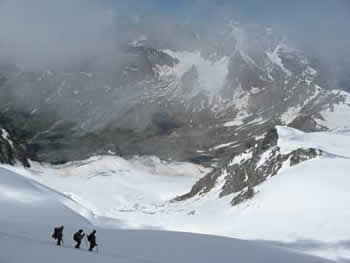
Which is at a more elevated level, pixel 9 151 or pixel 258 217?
pixel 9 151

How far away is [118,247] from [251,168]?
222ft


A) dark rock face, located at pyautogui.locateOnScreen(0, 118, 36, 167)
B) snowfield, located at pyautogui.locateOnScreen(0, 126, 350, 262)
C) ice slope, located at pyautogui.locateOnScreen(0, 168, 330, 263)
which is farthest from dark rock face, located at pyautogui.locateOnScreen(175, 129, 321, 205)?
dark rock face, located at pyautogui.locateOnScreen(0, 118, 36, 167)

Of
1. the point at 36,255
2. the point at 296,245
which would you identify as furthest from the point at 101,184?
the point at 36,255

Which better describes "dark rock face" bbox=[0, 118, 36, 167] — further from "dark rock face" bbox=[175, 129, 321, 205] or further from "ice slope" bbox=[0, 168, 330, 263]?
"ice slope" bbox=[0, 168, 330, 263]

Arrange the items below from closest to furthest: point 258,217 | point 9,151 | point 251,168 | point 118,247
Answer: point 118,247, point 258,217, point 251,168, point 9,151

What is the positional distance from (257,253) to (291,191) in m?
34.2

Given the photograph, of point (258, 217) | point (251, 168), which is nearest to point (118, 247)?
point (258, 217)

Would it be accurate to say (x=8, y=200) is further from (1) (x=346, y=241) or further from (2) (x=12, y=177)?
(1) (x=346, y=241)

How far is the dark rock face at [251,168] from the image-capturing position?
80812mm

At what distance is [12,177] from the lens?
182 ft

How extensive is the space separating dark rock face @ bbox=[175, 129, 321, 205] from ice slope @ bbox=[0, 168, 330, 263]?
3998 centimetres

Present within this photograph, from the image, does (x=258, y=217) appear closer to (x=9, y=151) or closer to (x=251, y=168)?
(x=251, y=168)

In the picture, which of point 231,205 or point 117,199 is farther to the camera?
point 117,199

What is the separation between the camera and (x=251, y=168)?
95312 millimetres
